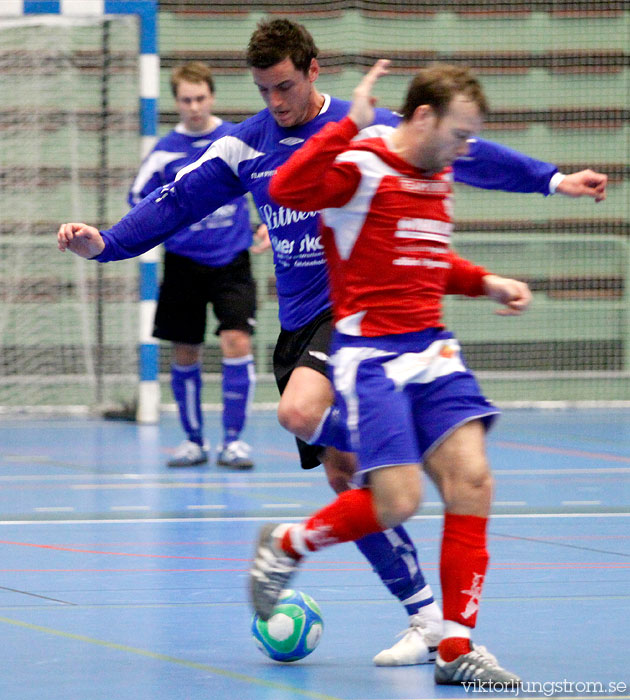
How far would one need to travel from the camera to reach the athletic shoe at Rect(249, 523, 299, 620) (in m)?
3.30

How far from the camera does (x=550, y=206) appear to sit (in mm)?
12008

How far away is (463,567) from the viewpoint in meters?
3.13

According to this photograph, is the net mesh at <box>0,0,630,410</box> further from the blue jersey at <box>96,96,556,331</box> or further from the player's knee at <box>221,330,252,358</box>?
the blue jersey at <box>96,96,556,331</box>

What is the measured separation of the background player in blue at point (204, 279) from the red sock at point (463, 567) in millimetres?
4232

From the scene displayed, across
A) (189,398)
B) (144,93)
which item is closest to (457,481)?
(189,398)

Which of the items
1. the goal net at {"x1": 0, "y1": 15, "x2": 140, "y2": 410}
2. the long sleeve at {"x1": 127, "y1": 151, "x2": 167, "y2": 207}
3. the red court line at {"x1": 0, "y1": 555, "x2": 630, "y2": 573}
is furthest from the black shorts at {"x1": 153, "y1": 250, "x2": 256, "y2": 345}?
the red court line at {"x1": 0, "y1": 555, "x2": 630, "y2": 573}

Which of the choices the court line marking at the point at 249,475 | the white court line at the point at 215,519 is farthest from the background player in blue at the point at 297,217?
the court line marking at the point at 249,475

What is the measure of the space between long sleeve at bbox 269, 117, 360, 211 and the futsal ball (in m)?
0.97

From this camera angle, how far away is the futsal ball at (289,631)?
3283mm

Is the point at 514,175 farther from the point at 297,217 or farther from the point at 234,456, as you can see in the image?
the point at 234,456

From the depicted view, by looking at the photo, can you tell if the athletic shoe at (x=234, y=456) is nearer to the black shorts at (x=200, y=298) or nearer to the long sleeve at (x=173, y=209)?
the black shorts at (x=200, y=298)

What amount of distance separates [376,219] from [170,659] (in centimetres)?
116

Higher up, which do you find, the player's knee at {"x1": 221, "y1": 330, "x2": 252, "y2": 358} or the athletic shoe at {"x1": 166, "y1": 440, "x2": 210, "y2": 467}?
the player's knee at {"x1": 221, "y1": 330, "x2": 252, "y2": 358}

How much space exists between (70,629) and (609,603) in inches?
60.0
